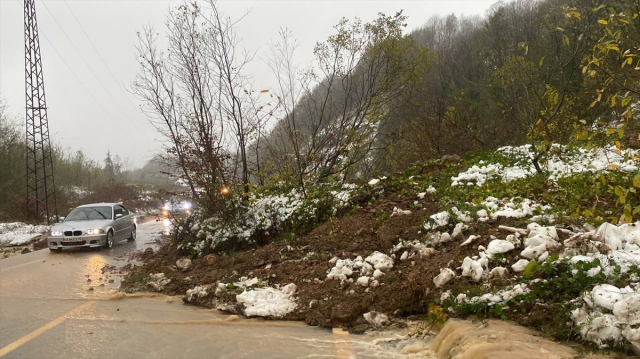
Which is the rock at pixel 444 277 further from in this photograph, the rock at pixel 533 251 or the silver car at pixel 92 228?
the silver car at pixel 92 228

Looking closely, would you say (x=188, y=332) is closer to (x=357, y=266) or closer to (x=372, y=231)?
(x=357, y=266)

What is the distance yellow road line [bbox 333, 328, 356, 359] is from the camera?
165 inches

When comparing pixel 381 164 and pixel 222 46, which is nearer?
pixel 222 46

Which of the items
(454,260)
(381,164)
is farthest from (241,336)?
(381,164)

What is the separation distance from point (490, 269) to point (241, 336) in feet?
10.2

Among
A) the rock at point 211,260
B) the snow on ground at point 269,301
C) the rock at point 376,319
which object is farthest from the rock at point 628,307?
the rock at point 211,260

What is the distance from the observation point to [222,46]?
11.5m

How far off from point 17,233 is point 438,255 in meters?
20.5

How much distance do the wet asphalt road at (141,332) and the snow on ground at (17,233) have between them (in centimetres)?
1219

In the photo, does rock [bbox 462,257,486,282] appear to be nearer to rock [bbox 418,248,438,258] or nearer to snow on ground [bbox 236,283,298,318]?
rock [bbox 418,248,438,258]

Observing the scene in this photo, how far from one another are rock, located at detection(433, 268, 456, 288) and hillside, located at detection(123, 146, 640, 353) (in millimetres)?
17

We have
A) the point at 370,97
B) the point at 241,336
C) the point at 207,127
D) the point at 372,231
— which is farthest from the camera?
the point at 370,97

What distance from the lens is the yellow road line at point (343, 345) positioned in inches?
165

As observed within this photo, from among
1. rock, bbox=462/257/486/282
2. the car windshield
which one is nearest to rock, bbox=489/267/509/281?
rock, bbox=462/257/486/282
